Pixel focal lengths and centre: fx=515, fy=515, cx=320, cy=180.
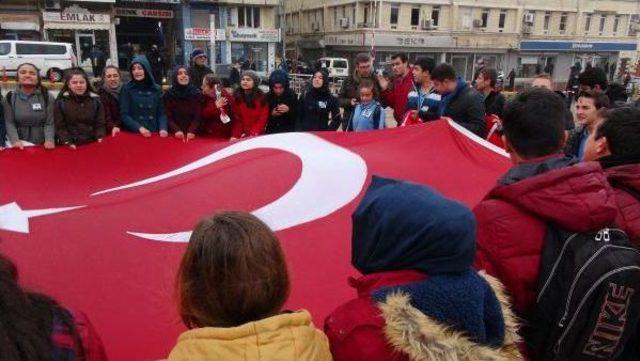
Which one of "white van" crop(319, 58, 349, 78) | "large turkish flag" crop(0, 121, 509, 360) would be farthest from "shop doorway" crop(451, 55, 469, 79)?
"large turkish flag" crop(0, 121, 509, 360)

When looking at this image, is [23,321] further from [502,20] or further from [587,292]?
[502,20]

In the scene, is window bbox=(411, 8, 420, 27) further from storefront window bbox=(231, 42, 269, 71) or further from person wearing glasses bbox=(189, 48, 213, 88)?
person wearing glasses bbox=(189, 48, 213, 88)

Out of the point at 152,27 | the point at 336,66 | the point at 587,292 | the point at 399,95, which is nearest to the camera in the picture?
the point at 587,292

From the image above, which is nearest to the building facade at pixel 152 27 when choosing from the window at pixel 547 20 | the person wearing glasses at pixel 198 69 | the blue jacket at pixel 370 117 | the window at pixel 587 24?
the person wearing glasses at pixel 198 69

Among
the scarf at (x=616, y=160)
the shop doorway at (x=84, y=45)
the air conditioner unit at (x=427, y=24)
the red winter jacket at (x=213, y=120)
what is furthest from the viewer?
the air conditioner unit at (x=427, y=24)

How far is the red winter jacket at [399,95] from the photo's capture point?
21.9 ft

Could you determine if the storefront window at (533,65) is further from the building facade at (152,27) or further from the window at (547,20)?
the building facade at (152,27)

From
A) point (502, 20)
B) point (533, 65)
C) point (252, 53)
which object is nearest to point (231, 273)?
point (252, 53)

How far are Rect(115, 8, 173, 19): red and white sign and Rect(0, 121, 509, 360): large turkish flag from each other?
→ 95.8 feet

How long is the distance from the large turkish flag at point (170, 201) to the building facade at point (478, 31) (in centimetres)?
2888

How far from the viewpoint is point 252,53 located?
31688 mm

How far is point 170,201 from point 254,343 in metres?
2.21

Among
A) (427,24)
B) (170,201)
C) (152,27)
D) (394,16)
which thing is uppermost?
(394,16)

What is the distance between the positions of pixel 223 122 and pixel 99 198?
2209mm
